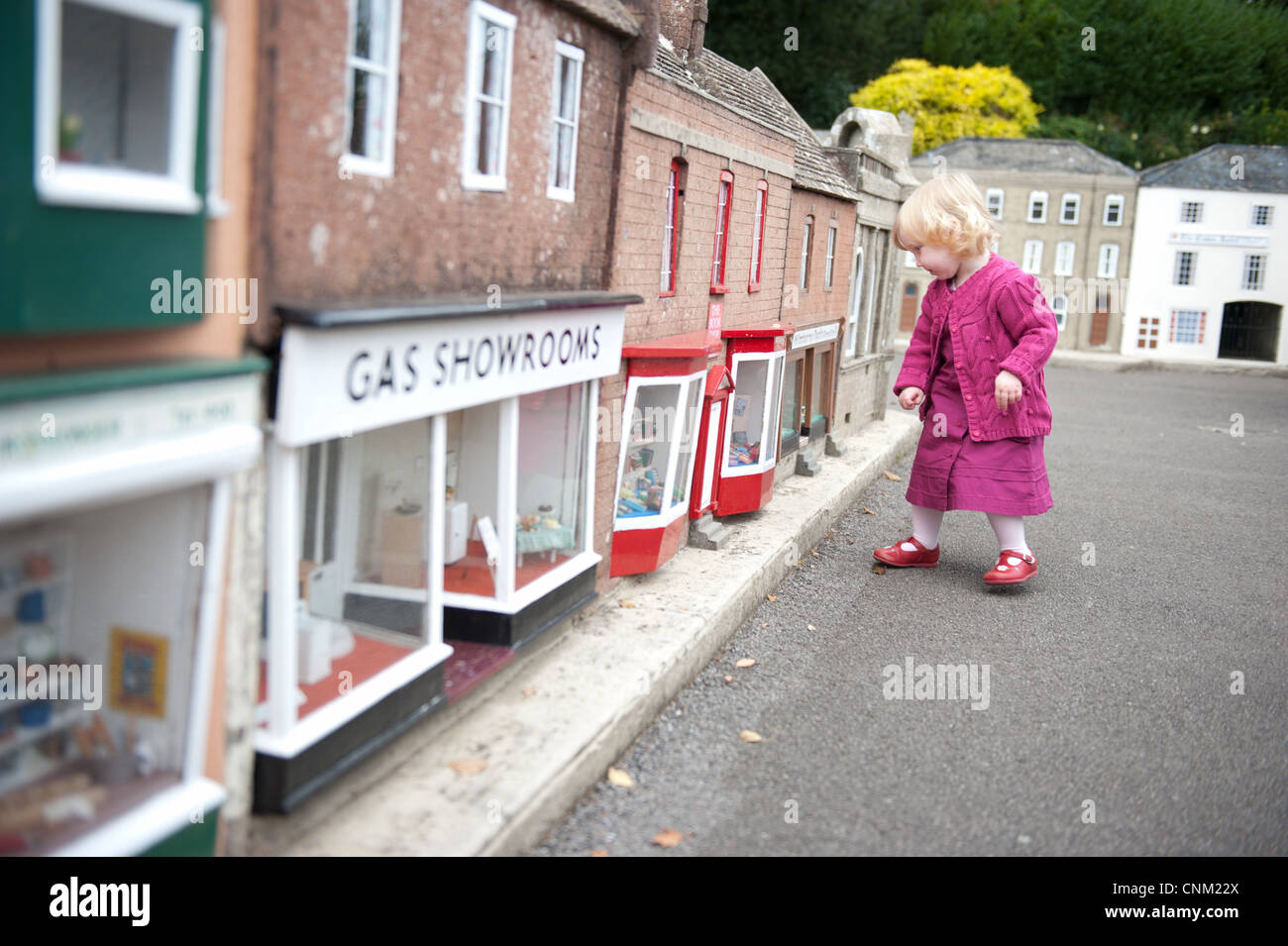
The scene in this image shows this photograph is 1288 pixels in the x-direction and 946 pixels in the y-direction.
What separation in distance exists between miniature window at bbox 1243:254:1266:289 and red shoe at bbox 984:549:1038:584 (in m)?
39.6

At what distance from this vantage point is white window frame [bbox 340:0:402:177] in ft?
14.5

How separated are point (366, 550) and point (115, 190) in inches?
98.1

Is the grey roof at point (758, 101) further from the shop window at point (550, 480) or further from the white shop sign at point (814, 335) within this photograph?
the shop window at point (550, 480)

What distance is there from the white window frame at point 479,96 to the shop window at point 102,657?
2329 mm

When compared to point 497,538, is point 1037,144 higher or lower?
higher

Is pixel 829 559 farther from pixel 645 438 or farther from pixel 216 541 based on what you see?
pixel 216 541

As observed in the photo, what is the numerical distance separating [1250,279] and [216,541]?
46.5 meters

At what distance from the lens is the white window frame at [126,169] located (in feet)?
9.65

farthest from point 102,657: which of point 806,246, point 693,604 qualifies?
point 806,246

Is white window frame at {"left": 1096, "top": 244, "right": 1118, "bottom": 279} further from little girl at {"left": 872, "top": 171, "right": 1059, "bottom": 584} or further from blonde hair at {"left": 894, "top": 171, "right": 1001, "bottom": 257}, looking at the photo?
blonde hair at {"left": 894, "top": 171, "right": 1001, "bottom": 257}
